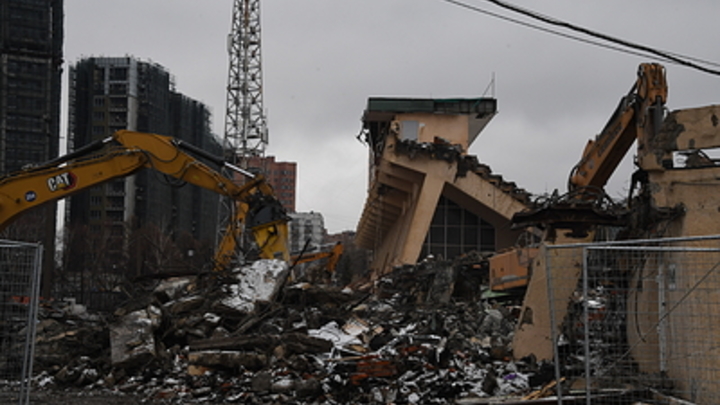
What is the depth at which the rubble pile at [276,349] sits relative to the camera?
1130 cm

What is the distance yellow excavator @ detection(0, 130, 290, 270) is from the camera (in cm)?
1655

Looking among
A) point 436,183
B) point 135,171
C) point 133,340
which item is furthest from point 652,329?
point 436,183

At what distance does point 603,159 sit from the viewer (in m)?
13.1

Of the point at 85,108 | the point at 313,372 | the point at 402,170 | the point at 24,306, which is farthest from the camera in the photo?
the point at 85,108

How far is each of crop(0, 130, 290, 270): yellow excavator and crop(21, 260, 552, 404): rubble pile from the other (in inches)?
78.1

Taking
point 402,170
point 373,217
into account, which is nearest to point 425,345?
point 402,170

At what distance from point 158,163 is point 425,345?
8.36 m

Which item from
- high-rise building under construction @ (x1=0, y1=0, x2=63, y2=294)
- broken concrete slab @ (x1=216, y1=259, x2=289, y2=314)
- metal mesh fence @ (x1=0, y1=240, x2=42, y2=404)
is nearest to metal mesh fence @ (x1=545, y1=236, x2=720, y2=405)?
metal mesh fence @ (x1=0, y1=240, x2=42, y2=404)

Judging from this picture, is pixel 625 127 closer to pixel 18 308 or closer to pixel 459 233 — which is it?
pixel 18 308

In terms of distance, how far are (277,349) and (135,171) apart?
22.5 ft

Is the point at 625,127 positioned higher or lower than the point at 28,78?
lower

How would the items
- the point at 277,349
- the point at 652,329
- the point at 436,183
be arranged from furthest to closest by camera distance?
the point at 436,183 → the point at 277,349 → the point at 652,329

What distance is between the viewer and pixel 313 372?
12.2m

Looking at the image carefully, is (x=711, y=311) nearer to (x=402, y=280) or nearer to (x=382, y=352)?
(x=382, y=352)
